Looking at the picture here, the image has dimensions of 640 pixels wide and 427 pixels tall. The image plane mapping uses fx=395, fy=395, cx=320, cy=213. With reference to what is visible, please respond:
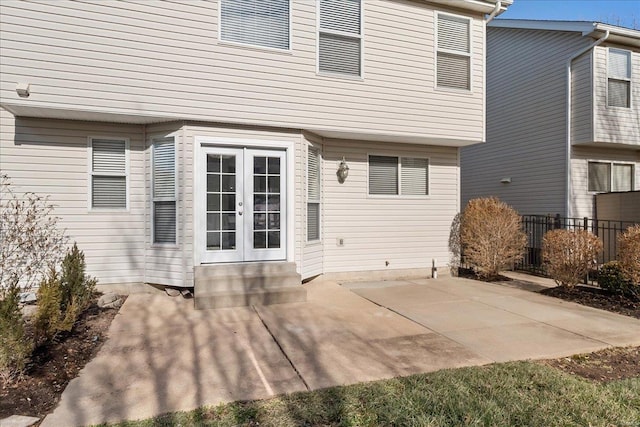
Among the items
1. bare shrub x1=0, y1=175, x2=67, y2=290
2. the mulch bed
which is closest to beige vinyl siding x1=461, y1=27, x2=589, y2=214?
the mulch bed

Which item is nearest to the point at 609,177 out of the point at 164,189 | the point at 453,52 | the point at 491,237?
the point at 491,237

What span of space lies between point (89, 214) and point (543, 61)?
41.1ft

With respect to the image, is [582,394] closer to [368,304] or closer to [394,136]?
[368,304]

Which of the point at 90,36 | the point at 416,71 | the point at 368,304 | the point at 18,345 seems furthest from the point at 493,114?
the point at 18,345

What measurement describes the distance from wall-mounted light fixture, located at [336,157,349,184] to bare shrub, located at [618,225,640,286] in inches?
194

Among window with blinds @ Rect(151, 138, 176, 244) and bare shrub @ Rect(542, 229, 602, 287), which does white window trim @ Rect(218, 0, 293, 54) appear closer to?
window with blinds @ Rect(151, 138, 176, 244)

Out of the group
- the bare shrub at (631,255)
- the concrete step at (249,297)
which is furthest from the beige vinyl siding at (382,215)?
the bare shrub at (631,255)

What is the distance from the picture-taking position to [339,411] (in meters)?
3.09

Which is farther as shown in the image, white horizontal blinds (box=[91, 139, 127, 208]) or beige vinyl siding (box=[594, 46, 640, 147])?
beige vinyl siding (box=[594, 46, 640, 147])

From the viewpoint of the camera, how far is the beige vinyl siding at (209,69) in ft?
A: 19.1

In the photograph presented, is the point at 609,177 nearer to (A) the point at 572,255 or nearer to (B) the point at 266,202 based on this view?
(A) the point at 572,255

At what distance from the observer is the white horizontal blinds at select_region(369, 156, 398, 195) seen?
8.48 metres

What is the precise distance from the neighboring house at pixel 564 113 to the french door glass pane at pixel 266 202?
8474 mm

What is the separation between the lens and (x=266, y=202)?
7016 mm
